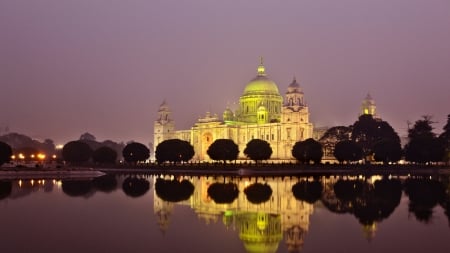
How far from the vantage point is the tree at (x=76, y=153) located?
8944 centimetres

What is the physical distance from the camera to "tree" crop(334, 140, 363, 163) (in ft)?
260

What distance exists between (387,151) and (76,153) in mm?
46544

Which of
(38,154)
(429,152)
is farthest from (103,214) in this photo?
(38,154)

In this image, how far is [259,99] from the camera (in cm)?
10812

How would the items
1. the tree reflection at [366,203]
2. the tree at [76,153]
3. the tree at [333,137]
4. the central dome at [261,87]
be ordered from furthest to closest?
1. the central dome at [261,87]
2. the tree at [333,137]
3. the tree at [76,153]
4. the tree reflection at [366,203]

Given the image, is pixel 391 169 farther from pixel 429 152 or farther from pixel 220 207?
pixel 220 207

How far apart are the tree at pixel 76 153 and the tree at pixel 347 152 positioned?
3875 cm

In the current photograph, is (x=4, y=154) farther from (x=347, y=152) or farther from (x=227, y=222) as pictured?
(x=227, y=222)

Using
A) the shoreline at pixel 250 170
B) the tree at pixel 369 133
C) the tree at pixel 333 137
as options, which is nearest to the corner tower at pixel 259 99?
the tree at pixel 333 137

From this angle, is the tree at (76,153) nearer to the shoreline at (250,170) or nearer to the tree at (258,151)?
the shoreline at (250,170)

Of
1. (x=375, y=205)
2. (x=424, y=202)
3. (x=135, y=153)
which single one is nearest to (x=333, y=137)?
(x=135, y=153)

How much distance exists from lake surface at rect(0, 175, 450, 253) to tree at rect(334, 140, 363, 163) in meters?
45.5

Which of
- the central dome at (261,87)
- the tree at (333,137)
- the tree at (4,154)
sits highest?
the central dome at (261,87)

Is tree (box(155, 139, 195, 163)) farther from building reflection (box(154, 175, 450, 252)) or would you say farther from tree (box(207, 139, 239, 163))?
building reflection (box(154, 175, 450, 252))
